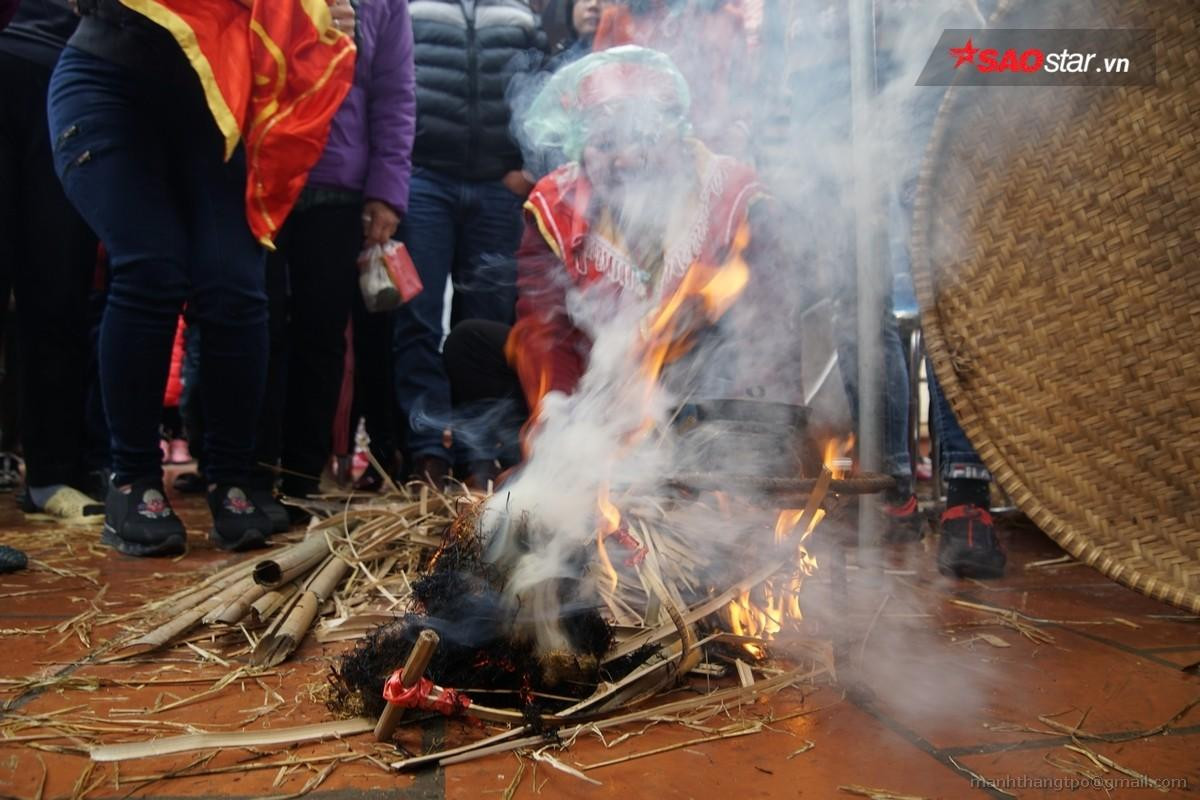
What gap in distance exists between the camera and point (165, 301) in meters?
2.41

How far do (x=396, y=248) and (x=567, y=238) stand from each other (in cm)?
60

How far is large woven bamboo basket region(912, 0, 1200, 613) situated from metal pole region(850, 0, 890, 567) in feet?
0.62

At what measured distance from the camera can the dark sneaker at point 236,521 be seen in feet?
8.20

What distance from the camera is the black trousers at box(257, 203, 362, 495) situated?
294 centimetres

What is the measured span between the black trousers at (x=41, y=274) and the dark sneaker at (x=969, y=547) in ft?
9.53

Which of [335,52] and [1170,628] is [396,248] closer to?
[335,52]

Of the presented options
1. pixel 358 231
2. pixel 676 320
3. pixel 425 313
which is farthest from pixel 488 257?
A: pixel 676 320

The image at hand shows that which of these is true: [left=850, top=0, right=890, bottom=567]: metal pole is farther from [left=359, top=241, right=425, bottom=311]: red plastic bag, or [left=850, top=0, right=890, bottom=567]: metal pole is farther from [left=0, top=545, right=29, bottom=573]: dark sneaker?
[left=0, top=545, right=29, bottom=573]: dark sneaker

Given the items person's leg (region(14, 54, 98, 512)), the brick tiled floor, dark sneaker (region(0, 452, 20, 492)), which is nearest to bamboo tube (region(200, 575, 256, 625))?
the brick tiled floor

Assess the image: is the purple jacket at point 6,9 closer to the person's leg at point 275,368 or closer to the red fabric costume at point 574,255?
the person's leg at point 275,368

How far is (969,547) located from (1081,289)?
1.04m

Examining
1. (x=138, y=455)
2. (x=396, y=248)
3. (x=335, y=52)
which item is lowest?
(x=138, y=455)

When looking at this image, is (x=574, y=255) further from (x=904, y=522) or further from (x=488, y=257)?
(x=904, y=522)

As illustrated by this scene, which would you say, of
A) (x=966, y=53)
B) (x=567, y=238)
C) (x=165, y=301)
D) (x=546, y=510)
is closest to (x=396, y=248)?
(x=567, y=238)
